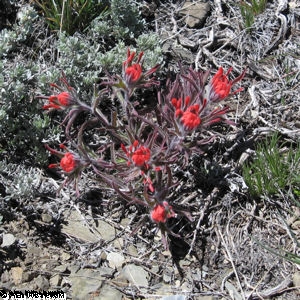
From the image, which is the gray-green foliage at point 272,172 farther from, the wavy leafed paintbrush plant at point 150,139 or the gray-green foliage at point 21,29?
the gray-green foliage at point 21,29

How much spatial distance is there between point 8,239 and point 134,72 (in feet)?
3.64

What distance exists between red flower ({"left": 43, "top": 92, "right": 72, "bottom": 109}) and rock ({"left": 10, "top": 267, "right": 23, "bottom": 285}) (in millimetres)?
854

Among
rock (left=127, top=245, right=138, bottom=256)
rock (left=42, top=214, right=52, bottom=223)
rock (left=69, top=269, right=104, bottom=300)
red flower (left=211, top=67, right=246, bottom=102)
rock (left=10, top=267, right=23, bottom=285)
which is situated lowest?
rock (left=127, top=245, right=138, bottom=256)

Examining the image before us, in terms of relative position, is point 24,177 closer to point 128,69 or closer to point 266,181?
point 128,69

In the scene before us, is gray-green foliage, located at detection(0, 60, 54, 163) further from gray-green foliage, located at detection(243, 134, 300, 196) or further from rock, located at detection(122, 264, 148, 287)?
gray-green foliage, located at detection(243, 134, 300, 196)

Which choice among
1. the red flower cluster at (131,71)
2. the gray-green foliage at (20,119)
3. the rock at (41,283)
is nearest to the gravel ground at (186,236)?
A: the rock at (41,283)

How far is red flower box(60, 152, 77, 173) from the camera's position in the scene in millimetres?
2391

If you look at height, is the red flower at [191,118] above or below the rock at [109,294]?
above

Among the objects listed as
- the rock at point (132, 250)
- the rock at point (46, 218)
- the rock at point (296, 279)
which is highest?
the rock at point (46, 218)

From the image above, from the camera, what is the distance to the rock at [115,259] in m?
2.66

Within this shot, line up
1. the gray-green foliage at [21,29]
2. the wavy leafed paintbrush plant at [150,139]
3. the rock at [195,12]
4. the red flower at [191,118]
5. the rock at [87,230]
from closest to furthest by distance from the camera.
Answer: the red flower at [191,118] < the wavy leafed paintbrush plant at [150,139] < the rock at [87,230] < the gray-green foliage at [21,29] < the rock at [195,12]

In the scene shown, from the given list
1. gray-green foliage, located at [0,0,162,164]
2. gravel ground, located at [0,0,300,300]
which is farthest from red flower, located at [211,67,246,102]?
gray-green foliage, located at [0,0,162,164]

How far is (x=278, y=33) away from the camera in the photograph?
11.3 feet

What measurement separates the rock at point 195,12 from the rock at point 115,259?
1.77 m
